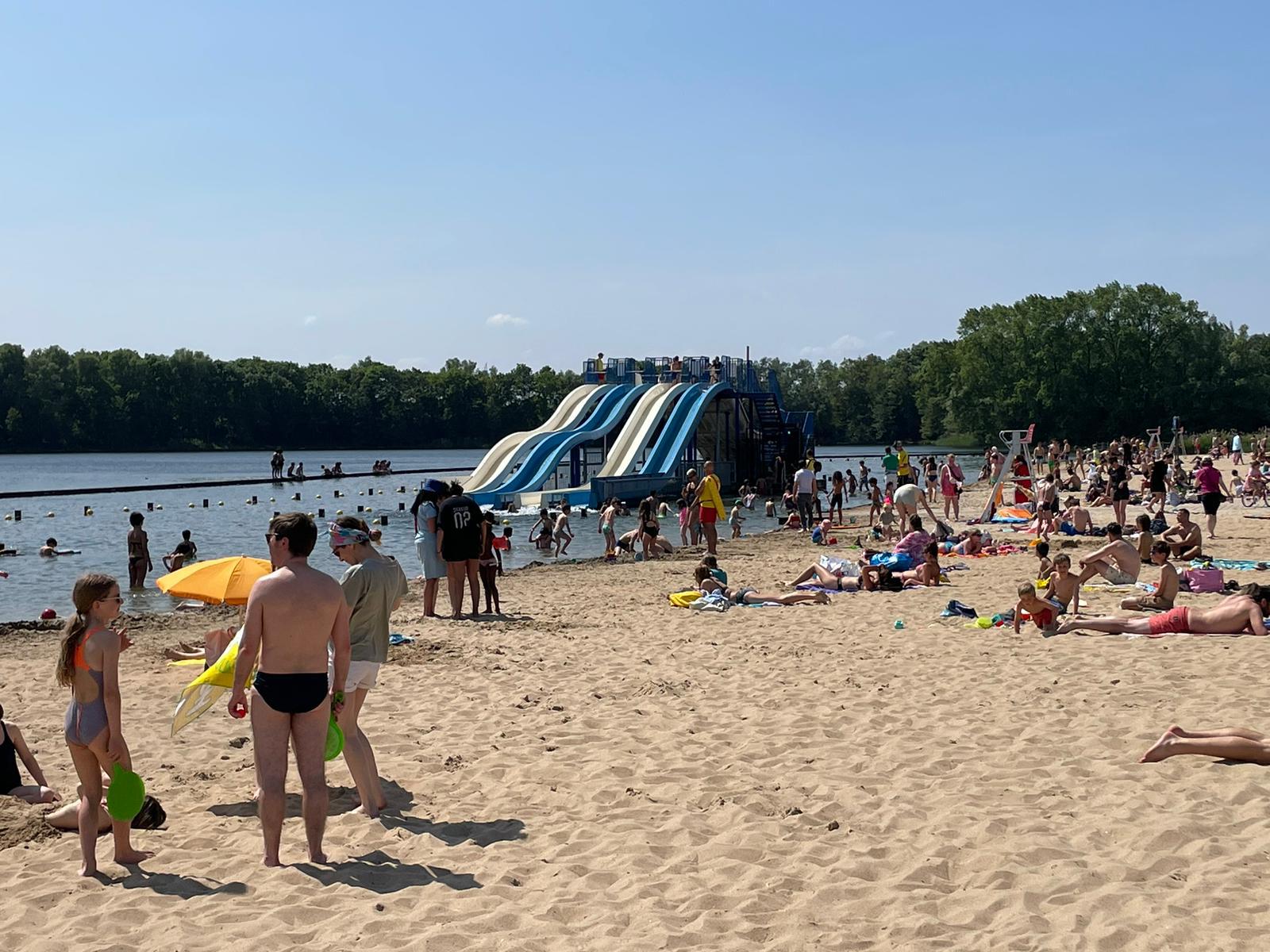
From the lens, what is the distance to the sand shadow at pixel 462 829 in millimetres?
5133

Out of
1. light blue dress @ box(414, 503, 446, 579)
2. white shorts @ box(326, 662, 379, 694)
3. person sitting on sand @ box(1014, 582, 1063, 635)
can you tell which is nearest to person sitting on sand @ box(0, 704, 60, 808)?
white shorts @ box(326, 662, 379, 694)

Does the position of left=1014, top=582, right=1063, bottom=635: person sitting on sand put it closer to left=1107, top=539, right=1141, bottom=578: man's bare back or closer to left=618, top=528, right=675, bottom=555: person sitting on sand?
left=1107, top=539, right=1141, bottom=578: man's bare back

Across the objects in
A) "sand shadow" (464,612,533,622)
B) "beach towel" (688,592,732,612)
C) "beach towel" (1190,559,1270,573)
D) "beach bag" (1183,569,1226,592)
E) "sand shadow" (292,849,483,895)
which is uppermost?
"beach bag" (1183,569,1226,592)

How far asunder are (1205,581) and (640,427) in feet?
86.3

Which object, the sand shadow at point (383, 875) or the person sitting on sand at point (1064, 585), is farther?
the person sitting on sand at point (1064, 585)

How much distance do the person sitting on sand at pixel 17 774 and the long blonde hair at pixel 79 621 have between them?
4.91ft

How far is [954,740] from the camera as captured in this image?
6438 millimetres

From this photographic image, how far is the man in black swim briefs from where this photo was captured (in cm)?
452

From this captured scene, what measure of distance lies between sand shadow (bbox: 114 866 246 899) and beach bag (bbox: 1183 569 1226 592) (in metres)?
10.2

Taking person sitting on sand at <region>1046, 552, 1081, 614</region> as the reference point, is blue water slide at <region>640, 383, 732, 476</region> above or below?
above

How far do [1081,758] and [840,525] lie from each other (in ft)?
61.1

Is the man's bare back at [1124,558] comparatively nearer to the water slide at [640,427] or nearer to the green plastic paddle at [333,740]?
the green plastic paddle at [333,740]

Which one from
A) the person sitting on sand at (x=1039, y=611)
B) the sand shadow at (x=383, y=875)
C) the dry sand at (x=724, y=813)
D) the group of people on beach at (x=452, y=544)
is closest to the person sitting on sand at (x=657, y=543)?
the group of people on beach at (x=452, y=544)

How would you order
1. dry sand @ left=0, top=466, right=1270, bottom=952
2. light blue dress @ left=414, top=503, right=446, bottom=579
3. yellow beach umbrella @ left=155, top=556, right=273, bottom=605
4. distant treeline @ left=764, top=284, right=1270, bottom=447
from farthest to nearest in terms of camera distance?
distant treeline @ left=764, top=284, right=1270, bottom=447
light blue dress @ left=414, top=503, right=446, bottom=579
yellow beach umbrella @ left=155, top=556, right=273, bottom=605
dry sand @ left=0, top=466, right=1270, bottom=952
